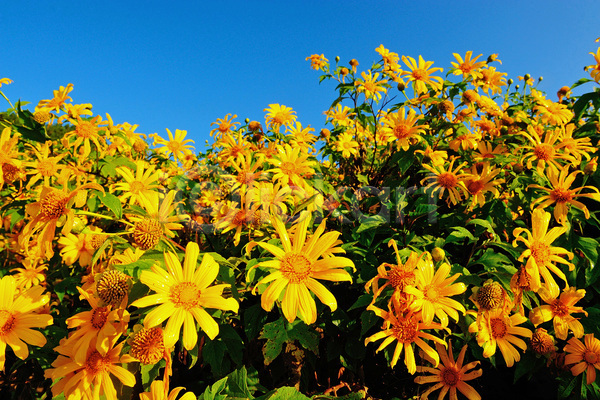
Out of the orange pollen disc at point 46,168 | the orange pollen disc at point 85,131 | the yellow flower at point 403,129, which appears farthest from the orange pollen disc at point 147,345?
the yellow flower at point 403,129

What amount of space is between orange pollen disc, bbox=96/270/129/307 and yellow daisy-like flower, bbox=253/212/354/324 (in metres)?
0.47

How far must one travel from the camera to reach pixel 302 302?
50.4 inches

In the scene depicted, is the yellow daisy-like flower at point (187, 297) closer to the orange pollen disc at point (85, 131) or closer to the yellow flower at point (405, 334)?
the yellow flower at point (405, 334)

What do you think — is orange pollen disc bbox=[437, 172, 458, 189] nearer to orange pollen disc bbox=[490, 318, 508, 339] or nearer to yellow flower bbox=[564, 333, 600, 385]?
orange pollen disc bbox=[490, 318, 508, 339]

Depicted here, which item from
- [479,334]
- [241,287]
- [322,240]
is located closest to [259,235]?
[241,287]

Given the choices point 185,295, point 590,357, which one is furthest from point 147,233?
point 590,357

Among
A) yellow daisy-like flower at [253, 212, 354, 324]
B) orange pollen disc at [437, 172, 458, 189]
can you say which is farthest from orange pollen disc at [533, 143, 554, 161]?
yellow daisy-like flower at [253, 212, 354, 324]

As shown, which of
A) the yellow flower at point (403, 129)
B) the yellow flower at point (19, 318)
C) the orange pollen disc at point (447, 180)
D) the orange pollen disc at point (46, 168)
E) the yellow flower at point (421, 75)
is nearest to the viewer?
the yellow flower at point (19, 318)

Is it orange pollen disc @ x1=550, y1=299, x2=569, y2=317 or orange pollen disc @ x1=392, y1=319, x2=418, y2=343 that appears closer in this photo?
orange pollen disc @ x1=392, y1=319, x2=418, y2=343

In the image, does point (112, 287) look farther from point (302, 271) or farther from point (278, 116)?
point (278, 116)

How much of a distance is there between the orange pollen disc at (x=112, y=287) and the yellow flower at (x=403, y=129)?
5.75ft

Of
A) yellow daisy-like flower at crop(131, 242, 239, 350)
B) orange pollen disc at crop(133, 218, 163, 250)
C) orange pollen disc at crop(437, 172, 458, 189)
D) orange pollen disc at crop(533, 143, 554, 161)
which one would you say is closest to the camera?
yellow daisy-like flower at crop(131, 242, 239, 350)

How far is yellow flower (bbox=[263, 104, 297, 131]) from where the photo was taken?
122 inches

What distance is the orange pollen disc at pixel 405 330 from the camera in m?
1.41
